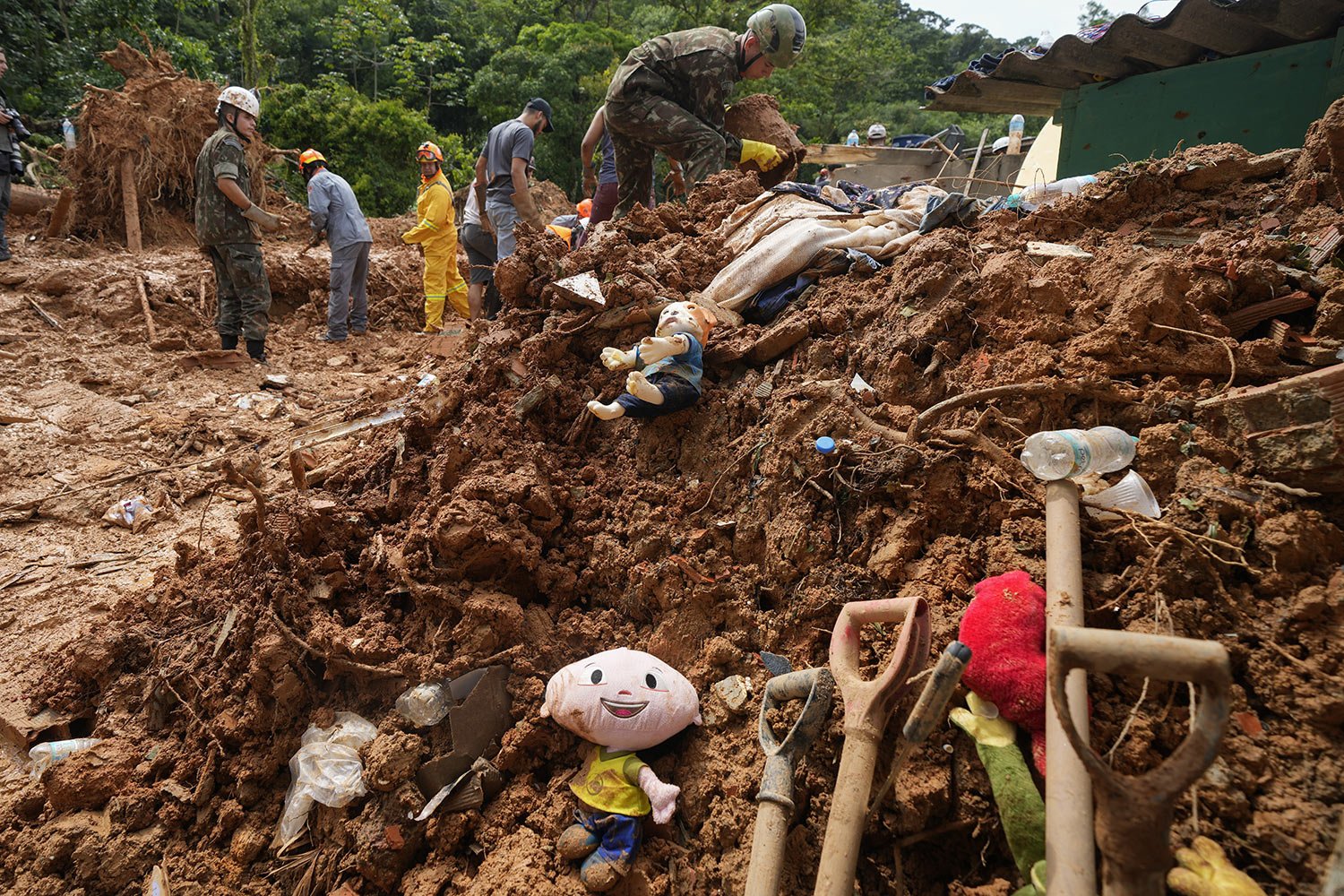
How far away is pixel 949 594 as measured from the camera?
177 cm

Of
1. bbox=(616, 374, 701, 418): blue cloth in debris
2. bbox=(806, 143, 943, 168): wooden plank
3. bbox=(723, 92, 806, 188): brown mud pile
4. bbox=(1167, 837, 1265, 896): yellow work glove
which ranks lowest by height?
bbox=(1167, 837, 1265, 896): yellow work glove

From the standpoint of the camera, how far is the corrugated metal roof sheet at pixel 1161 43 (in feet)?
12.8

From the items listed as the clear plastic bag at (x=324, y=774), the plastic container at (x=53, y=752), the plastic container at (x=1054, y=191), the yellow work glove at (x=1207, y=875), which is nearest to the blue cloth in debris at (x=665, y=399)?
the clear plastic bag at (x=324, y=774)

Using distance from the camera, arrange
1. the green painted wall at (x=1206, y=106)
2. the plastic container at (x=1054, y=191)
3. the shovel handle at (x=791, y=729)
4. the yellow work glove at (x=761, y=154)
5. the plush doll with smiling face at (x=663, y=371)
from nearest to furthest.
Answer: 1. the shovel handle at (x=791, y=729)
2. the plush doll with smiling face at (x=663, y=371)
3. the plastic container at (x=1054, y=191)
4. the green painted wall at (x=1206, y=106)
5. the yellow work glove at (x=761, y=154)

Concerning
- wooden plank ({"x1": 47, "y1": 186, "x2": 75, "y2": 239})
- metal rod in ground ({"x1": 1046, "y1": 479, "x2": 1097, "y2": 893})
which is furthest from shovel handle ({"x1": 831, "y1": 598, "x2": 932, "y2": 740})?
wooden plank ({"x1": 47, "y1": 186, "x2": 75, "y2": 239})

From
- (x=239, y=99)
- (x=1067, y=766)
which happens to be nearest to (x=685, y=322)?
(x=1067, y=766)

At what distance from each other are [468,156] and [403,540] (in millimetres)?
17403

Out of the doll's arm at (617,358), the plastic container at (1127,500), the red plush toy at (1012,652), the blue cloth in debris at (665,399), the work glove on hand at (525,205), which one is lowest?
the red plush toy at (1012,652)

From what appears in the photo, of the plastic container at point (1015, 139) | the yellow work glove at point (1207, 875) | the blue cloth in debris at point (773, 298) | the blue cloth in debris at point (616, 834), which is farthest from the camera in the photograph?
the plastic container at point (1015, 139)

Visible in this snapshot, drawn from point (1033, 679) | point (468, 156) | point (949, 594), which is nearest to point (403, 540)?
point (949, 594)

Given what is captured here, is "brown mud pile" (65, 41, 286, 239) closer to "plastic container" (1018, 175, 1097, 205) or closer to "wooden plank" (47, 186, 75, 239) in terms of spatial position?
"wooden plank" (47, 186, 75, 239)

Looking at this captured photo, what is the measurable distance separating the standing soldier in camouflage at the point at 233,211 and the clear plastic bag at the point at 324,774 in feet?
16.7

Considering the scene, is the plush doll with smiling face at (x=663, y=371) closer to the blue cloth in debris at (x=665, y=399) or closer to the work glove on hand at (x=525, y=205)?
the blue cloth in debris at (x=665, y=399)

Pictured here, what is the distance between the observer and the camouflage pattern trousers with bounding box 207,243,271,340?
→ 5820 mm
